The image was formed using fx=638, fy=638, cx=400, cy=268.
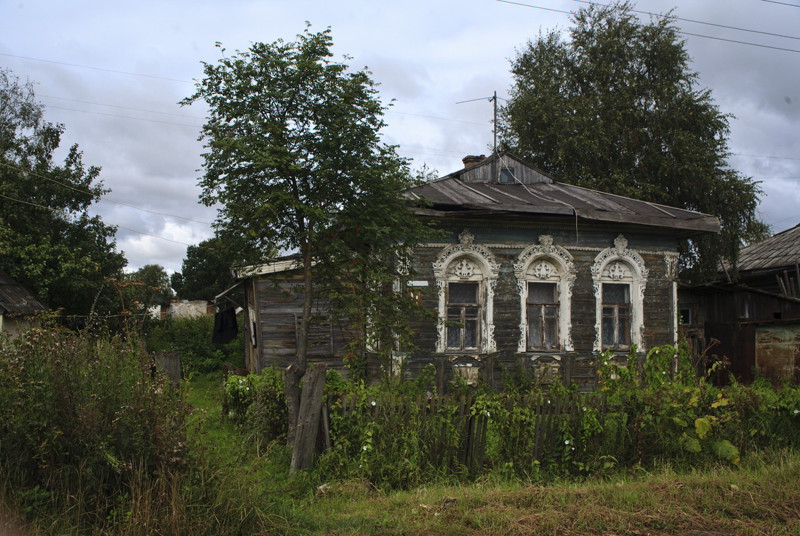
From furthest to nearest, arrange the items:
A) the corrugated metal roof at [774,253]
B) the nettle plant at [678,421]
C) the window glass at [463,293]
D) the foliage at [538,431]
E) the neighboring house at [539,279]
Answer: the corrugated metal roof at [774,253] → the window glass at [463,293] → the neighboring house at [539,279] → the nettle plant at [678,421] → the foliage at [538,431]

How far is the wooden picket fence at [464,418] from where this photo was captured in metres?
6.70

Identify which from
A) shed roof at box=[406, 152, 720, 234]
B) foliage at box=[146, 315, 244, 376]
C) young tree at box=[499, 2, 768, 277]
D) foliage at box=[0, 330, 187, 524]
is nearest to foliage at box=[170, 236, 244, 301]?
foliage at box=[146, 315, 244, 376]

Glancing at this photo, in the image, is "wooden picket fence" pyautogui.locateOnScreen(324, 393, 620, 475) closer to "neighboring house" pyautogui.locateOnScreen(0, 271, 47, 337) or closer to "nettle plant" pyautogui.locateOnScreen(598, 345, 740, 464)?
"nettle plant" pyautogui.locateOnScreen(598, 345, 740, 464)

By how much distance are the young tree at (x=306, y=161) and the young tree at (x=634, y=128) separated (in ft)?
49.5

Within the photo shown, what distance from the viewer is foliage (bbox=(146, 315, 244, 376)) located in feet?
66.6

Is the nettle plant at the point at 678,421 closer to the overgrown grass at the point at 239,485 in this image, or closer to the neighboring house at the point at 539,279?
the overgrown grass at the point at 239,485

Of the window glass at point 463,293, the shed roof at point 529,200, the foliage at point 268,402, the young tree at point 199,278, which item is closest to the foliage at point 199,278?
the young tree at point 199,278

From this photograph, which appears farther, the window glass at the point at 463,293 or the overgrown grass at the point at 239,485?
the window glass at the point at 463,293

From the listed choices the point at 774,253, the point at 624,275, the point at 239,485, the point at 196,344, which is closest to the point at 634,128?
the point at 774,253

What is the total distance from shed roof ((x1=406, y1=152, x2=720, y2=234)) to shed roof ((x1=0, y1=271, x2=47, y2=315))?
9881 millimetres

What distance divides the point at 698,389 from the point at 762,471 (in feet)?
3.27

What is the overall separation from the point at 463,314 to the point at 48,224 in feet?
42.9

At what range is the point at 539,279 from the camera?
508 inches

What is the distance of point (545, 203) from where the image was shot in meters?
12.9
